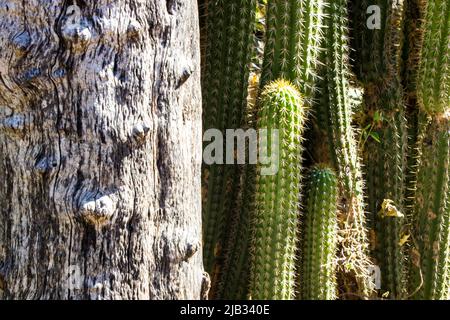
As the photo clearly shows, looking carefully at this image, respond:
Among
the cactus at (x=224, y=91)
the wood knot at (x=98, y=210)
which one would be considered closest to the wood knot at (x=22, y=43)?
the wood knot at (x=98, y=210)

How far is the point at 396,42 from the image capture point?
4.66 metres

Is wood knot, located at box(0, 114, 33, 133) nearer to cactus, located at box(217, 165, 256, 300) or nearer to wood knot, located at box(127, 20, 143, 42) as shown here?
wood knot, located at box(127, 20, 143, 42)

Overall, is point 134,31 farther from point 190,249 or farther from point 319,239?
point 319,239

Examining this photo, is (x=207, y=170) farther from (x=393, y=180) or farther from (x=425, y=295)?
(x=425, y=295)

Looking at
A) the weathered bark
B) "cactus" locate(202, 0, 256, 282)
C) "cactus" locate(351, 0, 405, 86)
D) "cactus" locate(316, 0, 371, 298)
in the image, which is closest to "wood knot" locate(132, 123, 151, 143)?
the weathered bark

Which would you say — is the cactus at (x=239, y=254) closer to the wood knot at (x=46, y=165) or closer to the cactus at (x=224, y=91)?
the cactus at (x=224, y=91)

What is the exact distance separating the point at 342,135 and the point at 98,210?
2.04 m

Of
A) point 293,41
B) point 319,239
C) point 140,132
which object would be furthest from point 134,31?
point 319,239

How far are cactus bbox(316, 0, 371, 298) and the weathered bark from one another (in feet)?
5.83

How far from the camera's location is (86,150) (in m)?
2.50

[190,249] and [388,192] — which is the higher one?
[388,192]

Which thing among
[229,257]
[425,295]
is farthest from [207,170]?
[425,295]

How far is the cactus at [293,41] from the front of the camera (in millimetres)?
3998

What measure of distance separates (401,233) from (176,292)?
2.28m
